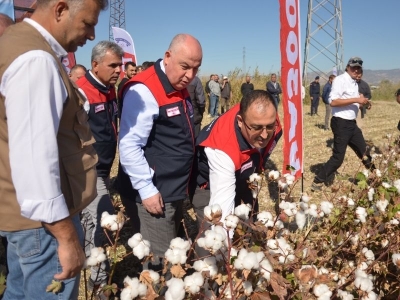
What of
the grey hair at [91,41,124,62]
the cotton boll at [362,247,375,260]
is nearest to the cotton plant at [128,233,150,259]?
the cotton boll at [362,247,375,260]

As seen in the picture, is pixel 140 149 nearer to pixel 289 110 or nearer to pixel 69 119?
pixel 69 119

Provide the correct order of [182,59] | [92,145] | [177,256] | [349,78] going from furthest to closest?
[349,78] → [182,59] → [92,145] → [177,256]

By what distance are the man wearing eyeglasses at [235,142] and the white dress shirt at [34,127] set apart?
841mm

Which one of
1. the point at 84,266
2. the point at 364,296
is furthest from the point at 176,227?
the point at 364,296

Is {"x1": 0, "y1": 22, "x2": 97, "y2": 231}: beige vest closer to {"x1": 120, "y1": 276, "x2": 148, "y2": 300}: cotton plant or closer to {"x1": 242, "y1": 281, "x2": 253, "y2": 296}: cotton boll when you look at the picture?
{"x1": 120, "y1": 276, "x2": 148, "y2": 300}: cotton plant

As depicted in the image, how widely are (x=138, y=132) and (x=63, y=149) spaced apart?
0.70m

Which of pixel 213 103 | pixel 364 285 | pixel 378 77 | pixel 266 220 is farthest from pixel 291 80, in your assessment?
pixel 378 77

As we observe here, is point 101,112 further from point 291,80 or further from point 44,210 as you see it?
point 291,80

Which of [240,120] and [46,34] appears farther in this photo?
[240,120]

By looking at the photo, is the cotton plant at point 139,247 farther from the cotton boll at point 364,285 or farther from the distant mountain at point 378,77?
the distant mountain at point 378,77

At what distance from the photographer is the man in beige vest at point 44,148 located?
1.03m

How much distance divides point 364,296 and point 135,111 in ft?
4.33

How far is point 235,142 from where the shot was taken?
1895mm

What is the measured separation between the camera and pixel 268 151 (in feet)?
7.59
